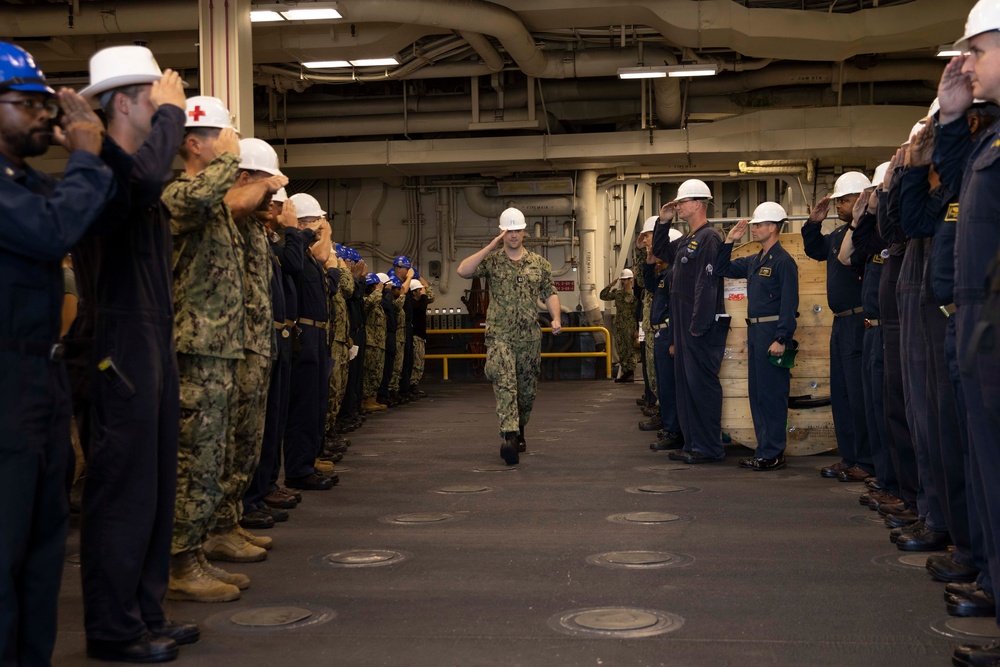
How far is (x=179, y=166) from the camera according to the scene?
1545 cm

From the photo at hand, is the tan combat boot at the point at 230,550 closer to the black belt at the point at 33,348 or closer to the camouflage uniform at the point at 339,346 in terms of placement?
the black belt at the point at 33,348

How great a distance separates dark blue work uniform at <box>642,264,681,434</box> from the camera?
8664mm

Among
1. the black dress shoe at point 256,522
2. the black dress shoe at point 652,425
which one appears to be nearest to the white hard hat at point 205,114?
the black dress shoe at point 256,522

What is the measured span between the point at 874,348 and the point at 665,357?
338 centimetres

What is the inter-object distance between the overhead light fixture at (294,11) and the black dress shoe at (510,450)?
594cm

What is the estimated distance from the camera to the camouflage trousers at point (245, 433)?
4.46 m

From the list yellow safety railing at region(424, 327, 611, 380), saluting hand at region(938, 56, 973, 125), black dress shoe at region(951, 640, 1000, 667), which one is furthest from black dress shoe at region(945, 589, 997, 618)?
yellow safety railing at region(424, 327, 611, 380)

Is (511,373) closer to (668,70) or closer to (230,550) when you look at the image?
(230,550)

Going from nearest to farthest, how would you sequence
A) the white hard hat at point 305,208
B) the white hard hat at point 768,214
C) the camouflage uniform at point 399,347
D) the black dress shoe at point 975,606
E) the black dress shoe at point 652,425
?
the black dress shoe at point 975,606
the white hard hat at point 768,214
the white hard hat at point 305,208
the black dress shoe at point 652,425
the camouflage uniform at point 399,347

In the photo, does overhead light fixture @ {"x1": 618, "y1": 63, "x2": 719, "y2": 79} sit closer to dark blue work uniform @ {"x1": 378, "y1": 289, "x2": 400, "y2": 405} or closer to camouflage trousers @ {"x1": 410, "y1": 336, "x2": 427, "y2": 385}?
dark blue work uniform @ {"x1": 378, "y1": 289, "x2": 400, "y2": 405}

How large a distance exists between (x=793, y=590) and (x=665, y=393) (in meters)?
4.91

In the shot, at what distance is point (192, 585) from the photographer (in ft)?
12.6

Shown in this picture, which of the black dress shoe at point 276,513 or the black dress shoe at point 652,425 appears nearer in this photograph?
the black dress shoe at point 276,513

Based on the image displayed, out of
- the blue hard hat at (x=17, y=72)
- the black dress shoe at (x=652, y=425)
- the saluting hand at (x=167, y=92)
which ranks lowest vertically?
the black dress shoe at (x=652, y=425)
